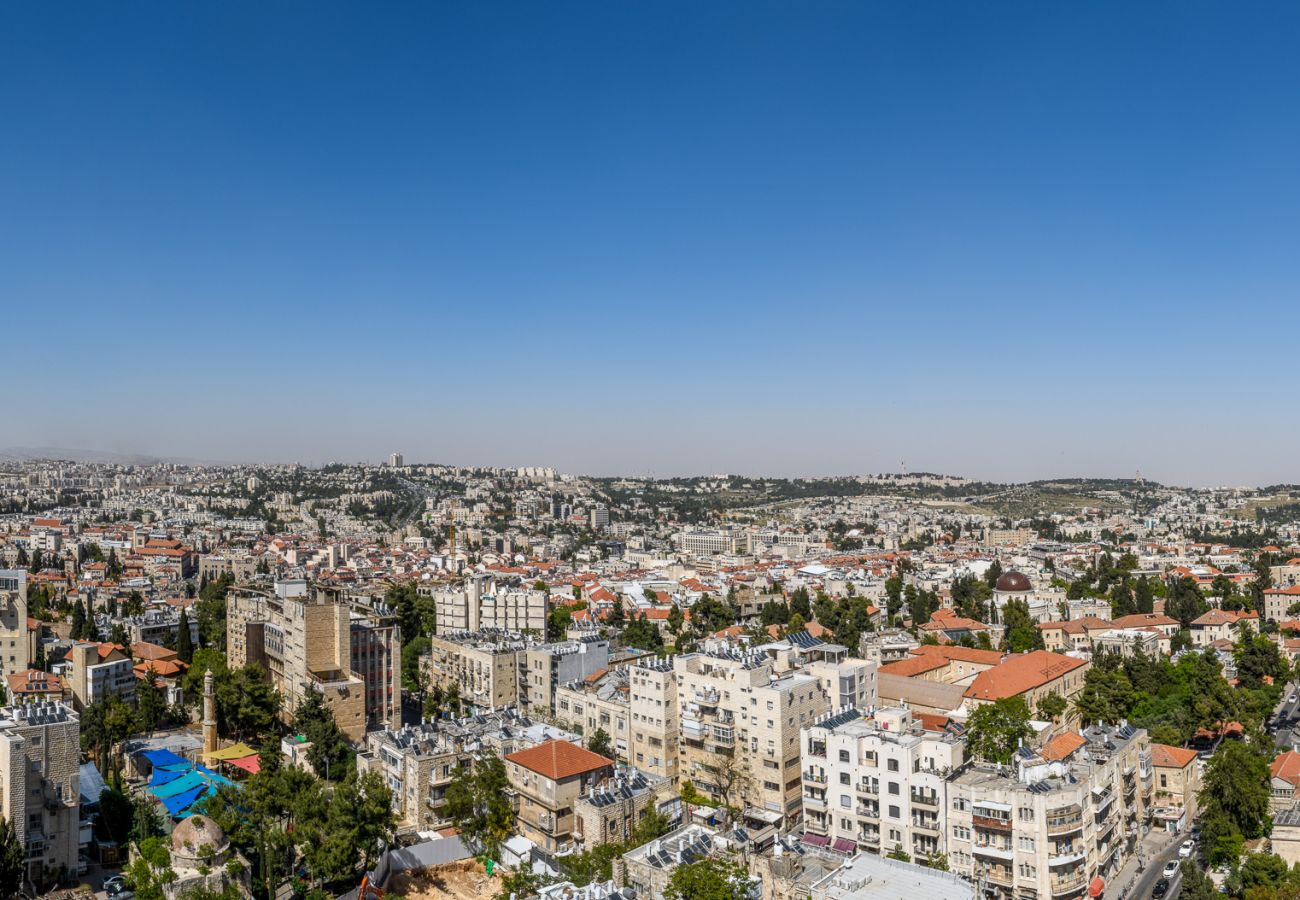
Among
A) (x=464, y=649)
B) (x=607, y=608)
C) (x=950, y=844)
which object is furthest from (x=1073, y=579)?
(x=950, y=844)

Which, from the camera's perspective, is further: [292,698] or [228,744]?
[292,698]

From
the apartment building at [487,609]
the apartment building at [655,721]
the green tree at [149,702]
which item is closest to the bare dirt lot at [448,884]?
the apartment building at [655,721]

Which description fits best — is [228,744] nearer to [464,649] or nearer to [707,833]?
[464,649]

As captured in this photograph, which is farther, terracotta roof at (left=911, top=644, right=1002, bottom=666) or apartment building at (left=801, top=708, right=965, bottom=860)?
terracotta roof at (left=911, top=644, right=1002, bottom=666)

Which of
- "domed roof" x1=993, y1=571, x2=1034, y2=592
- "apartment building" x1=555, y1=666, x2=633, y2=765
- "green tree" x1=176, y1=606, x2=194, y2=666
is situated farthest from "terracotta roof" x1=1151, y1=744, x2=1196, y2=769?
"domed roof" x1=993, y1=571, x2=1034, y2=592

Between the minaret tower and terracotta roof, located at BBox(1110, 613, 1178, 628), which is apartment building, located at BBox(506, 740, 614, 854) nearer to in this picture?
the minaret tower
